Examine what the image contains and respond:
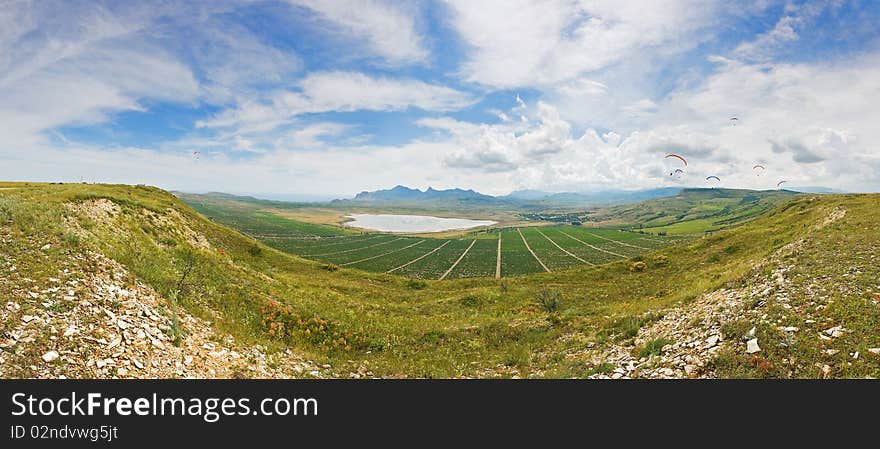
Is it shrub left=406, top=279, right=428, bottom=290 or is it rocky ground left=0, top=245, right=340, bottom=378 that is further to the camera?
shrub left=406, top=279, right=428, bottom=290

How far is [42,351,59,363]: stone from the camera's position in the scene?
8.16 metres

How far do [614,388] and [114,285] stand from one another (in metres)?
17.5

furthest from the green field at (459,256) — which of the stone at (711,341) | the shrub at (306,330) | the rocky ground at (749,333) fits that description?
the stone at (711,341)

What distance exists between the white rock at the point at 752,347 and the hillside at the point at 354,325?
3.2 inches

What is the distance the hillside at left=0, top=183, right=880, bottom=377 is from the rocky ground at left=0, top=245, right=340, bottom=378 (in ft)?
0.14

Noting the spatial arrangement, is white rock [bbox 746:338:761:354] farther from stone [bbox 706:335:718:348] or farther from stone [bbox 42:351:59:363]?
stone [bbox 42:351:59:363]

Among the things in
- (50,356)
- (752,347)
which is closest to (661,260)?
(752,347)

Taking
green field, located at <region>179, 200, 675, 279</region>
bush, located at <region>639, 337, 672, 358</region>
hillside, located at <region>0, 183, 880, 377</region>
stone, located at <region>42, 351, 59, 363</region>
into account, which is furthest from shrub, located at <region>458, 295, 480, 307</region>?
green field, located at <region>179, 200, 675, 279</region>

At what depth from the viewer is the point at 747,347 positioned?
10.6m

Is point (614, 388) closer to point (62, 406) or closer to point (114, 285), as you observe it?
point (62, 406)

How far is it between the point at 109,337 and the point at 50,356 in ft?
5.00

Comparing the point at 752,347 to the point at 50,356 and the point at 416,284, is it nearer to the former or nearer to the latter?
the point at 50,356

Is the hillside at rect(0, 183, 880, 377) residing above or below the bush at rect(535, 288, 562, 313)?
above

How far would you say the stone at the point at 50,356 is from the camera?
321 inches
